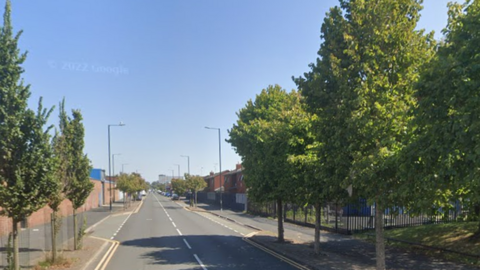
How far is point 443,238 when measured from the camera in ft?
59.0

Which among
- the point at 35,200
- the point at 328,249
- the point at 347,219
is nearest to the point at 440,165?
the point at 35,200

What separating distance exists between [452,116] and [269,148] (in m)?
12.6

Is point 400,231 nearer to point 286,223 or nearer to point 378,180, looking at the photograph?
point 286,223

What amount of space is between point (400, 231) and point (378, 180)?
14038 mm

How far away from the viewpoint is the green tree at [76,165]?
54.3 feet

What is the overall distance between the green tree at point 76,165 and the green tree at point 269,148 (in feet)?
28.1

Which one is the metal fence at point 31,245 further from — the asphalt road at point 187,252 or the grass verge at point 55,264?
the asphalt road at point 187,252

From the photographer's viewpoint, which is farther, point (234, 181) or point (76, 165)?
point (234, 181)

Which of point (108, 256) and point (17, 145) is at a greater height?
point (17, 145)

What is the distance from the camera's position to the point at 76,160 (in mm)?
16953

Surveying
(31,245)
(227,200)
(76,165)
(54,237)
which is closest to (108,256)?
(54,237)

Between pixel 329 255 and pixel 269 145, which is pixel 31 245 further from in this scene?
pixel 329 255

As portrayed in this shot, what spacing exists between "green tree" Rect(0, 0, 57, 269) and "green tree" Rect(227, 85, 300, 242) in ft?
31.4

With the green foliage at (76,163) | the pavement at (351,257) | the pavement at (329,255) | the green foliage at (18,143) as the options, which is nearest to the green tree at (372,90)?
the pavement at (351,257)
